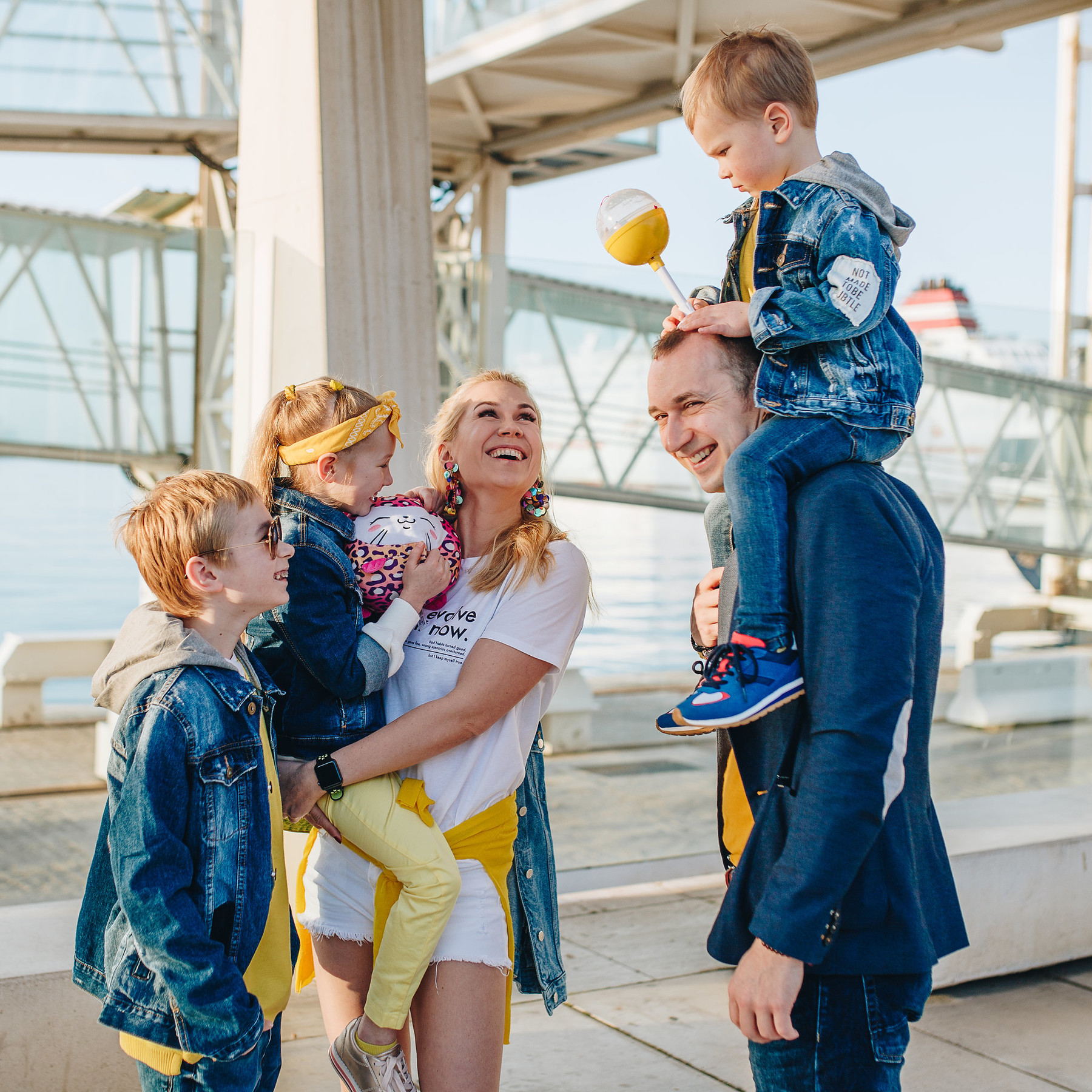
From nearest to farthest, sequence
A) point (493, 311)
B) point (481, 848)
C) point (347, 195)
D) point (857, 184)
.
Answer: point (857, 184)
point (481, 848)
point (347, 195)
point (493, 311)

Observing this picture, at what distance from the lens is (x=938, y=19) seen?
10570 millimetres

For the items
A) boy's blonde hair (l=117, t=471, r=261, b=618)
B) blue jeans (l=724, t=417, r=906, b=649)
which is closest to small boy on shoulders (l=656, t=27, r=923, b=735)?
blue jeans (l=724, t=417, r=906, b=649)

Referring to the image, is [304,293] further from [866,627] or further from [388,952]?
[866,627]

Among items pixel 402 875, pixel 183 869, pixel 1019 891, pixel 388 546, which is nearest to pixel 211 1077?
pixel 183 869

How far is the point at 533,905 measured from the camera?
2.66 meters

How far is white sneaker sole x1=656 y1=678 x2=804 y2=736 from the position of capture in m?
1.80

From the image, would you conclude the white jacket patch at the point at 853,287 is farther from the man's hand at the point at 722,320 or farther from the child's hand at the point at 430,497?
the child's hand at the point at 430,497

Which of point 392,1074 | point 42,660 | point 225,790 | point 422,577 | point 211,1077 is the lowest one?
point 42,660

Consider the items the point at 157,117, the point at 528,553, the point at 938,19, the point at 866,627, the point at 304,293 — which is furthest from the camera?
the point at 157,117

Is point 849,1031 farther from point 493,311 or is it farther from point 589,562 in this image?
point 493,311

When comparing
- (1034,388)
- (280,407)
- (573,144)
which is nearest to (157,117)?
(573,144)

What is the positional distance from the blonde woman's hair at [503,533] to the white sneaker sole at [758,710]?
0.79 meters

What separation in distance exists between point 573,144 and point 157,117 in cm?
525

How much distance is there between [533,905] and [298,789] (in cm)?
62
